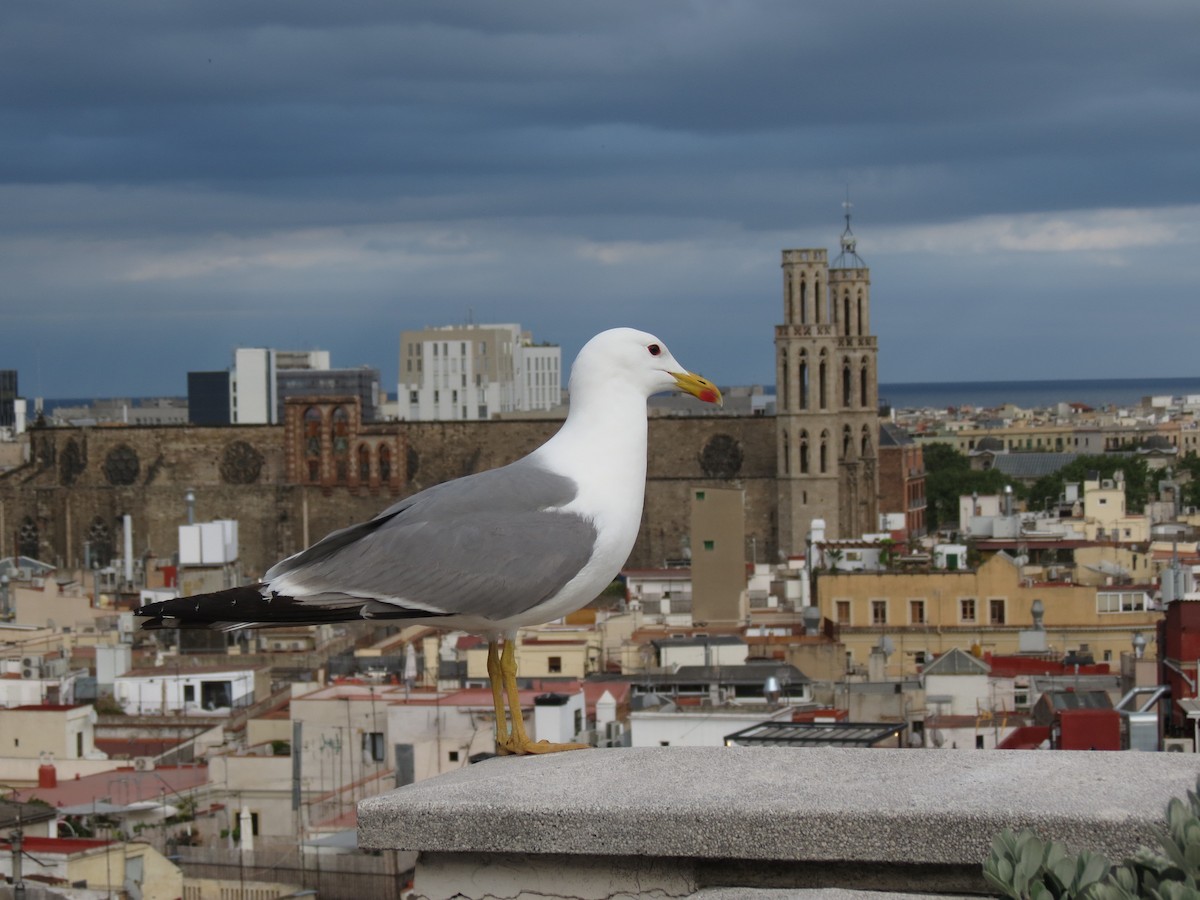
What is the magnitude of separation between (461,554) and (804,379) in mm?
38452

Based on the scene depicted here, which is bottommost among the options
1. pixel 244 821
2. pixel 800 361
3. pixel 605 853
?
pixel 244 821

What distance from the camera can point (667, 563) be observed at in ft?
139

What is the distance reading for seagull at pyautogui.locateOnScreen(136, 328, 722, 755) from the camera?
404 centimetres

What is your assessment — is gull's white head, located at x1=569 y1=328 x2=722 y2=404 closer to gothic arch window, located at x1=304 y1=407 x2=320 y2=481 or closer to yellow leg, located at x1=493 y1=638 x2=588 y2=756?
yellow leg, located at x1=493 y1=638 x2=588 y2=756

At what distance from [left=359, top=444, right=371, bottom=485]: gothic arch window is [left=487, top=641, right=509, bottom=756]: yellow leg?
41.4m

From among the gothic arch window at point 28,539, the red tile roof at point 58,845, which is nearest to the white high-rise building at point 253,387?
the gothic arch window at point 28,539

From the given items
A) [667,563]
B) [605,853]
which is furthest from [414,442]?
[605,853]

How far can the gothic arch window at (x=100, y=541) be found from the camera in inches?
1843

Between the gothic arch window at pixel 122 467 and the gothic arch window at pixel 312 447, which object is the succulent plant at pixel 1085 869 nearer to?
the gothic arch window at pixel 312 447

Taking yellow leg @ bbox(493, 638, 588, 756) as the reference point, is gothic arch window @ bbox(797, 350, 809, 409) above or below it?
above

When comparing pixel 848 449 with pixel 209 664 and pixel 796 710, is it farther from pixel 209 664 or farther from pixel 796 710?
pixel 796 710

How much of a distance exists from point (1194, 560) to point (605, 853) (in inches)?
1215

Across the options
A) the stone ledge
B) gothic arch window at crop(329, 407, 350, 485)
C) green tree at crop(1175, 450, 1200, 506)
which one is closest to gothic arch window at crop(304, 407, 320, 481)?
gothic arch window at crop(329, 407, 350, 485)

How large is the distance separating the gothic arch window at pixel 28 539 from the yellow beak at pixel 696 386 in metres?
45.0
